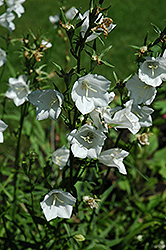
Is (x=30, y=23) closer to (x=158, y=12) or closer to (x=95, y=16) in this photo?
(x=158, y=12)

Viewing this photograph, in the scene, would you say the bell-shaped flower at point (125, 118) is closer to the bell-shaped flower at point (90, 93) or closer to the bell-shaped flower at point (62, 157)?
the bell-shaped flower at point (90, 93)

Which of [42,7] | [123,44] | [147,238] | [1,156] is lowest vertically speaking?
[147,238]

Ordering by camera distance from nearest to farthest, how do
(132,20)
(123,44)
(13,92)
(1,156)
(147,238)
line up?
(13,92)
(147,238)
(1,156)
(123,44)
(132,20)

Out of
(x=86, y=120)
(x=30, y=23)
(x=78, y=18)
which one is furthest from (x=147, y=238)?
(x=30, y=23)

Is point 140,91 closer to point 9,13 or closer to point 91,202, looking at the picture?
point 91,202

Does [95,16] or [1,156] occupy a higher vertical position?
[95,16]

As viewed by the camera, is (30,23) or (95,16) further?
(30,23)

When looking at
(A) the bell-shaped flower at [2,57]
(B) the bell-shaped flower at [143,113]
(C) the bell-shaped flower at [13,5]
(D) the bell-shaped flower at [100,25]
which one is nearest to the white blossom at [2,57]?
(A) the bell-shaped flower at [2,57]
